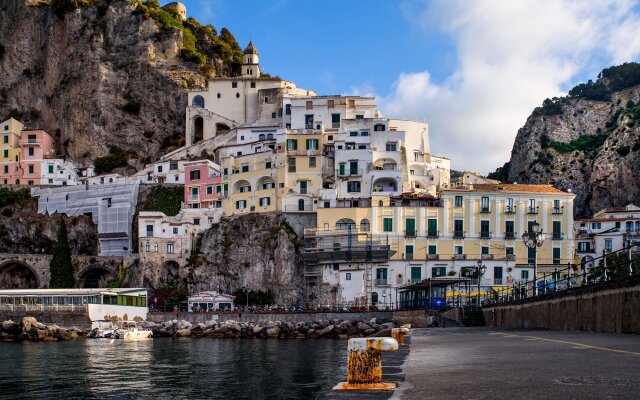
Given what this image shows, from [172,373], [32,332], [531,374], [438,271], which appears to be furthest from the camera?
[438,271]

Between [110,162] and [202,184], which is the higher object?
[110,162]

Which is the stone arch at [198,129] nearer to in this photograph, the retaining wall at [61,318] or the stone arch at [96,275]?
the stone arch at [96,275]

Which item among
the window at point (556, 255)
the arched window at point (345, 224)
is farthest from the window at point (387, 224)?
the window at point (556, 255)

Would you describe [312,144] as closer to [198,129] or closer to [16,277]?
[198,129]

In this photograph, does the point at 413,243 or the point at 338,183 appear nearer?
the point at 413,243

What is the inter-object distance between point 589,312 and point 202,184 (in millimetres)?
68117

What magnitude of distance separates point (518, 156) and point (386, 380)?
4172 inches

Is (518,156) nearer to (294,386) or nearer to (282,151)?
(282,151)

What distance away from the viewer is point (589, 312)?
22.1 meters

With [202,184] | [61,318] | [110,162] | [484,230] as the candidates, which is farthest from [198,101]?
[484,230]

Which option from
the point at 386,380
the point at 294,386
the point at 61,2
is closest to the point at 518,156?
the point at 61,2

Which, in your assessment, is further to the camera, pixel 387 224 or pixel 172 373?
pixel 387 224

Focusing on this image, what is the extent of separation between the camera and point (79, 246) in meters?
91.1

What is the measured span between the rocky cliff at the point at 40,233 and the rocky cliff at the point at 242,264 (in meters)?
13.4
